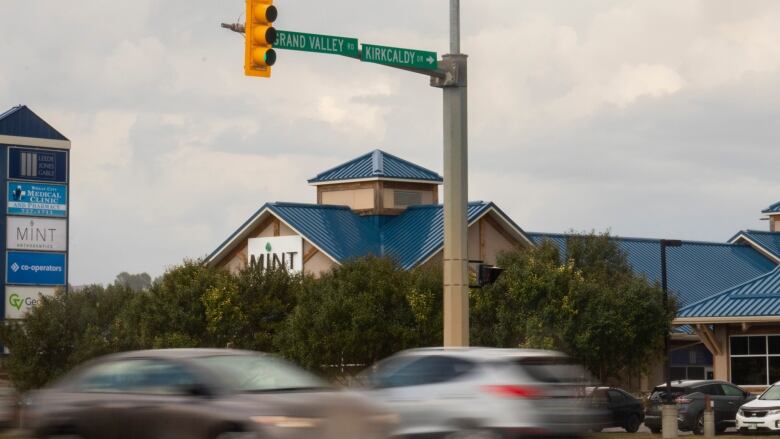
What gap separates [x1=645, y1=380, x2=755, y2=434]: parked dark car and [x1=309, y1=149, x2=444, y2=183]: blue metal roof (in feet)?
85.1

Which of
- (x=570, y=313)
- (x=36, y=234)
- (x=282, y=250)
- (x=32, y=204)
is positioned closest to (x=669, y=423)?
(x=570, y=313)

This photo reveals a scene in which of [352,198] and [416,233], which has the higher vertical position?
[352,198]

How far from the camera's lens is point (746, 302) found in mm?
48469

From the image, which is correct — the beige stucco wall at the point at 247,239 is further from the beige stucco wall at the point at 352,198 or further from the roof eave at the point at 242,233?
the beige stucco wall at the point at 352,198

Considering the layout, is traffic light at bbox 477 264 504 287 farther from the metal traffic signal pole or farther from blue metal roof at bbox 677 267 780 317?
blue metal roof at bbox 677 267 780 317

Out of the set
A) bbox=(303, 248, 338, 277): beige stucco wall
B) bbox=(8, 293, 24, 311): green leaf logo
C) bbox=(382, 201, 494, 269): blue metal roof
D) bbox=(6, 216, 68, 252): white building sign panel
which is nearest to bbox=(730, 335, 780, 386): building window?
bbox=(382, 201, 494, 269): blue metal roof

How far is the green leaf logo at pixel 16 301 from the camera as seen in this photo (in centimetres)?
Answer: 6378

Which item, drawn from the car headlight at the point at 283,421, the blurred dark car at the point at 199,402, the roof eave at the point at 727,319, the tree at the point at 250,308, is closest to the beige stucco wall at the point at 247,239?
the tree at the point at 250,308

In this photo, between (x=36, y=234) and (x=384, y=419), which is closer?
(x=384, y=419)

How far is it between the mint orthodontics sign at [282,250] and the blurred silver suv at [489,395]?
1644 inches

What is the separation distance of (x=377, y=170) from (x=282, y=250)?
6052 mm

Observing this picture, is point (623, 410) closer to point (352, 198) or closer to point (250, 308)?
point (250, 308)

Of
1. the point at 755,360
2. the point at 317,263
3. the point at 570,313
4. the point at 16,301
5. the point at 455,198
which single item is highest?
the point at 317,263

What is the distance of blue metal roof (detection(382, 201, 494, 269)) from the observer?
196 ft
